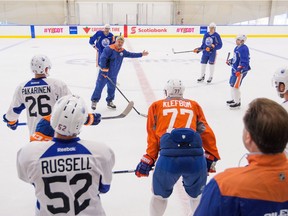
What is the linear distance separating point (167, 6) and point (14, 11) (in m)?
9.50

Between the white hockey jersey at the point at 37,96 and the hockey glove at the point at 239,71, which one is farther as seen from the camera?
the hockey glove at the point at 239,71

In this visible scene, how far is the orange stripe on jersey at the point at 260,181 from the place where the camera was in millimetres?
1021

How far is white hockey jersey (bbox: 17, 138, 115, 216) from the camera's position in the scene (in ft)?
4.84

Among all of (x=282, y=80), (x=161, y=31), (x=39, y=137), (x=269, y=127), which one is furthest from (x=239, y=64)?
(x=161, y=31)

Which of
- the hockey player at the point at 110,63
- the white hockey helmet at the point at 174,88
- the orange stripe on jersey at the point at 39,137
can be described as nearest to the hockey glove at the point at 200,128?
the white hockey helmet at the point at 174,88

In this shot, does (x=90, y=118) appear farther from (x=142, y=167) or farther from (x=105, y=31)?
(x=105, y=31)

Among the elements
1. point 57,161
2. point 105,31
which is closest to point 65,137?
point 57,161

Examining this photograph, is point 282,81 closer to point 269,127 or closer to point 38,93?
point 269,127

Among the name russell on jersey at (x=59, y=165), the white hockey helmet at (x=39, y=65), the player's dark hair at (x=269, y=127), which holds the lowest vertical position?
the name russell on jersey at (x=59, y=165)

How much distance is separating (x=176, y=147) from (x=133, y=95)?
14.5 feet

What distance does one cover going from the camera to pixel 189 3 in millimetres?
21000

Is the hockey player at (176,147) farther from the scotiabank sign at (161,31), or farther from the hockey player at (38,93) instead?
the scotiabank sign at (161,31)

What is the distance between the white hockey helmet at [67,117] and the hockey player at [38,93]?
133cm

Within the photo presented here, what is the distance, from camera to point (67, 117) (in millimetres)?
1504
